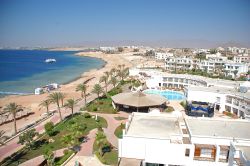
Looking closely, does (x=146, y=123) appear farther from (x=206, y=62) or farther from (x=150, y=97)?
(x=206, y=62)

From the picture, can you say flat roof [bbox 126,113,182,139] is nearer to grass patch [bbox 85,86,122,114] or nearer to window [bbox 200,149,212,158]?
window [bbox 200,149,212,158]

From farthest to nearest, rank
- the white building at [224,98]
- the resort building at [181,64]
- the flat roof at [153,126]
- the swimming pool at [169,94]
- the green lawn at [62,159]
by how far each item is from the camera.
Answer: the resort building at [181,64]
the swimming pool at [169,94]
the white building at [224,98]
the green lawn at [62,159]
the flat roof at [153,126]

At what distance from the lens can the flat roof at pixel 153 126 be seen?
939 inches

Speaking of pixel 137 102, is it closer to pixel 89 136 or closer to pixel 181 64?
pixel 89 136

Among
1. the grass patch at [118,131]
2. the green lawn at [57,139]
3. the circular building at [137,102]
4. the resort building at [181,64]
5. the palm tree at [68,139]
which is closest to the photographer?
the green lawn at [57,139]

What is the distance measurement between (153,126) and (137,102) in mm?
17223

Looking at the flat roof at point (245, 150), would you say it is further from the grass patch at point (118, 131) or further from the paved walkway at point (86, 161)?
the grass patch at point (118, 131)

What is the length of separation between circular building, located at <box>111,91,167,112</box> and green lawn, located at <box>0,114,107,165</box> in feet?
18.8

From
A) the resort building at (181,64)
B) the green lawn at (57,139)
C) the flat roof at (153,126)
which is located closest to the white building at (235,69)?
the resort building at (181,64)

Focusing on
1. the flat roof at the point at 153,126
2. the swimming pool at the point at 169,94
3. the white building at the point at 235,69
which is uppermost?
the white building at the point at 235,69

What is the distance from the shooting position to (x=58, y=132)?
35156mm

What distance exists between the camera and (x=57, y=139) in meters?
32.6

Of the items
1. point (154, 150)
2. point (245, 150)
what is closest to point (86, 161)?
point (154, 150)

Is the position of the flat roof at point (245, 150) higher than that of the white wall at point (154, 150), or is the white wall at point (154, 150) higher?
the flat roof at point (245, 150)
